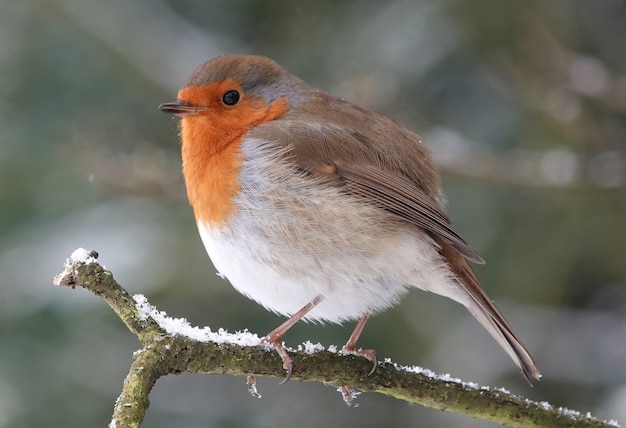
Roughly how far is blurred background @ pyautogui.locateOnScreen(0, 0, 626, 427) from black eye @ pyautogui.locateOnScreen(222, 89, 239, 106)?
1072 millimetres

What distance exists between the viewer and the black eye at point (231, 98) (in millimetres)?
3400

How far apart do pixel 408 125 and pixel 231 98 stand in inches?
52.1

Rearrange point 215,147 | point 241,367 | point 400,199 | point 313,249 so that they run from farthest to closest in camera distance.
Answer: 1. point 215,147
2. point 400,199
3. point 313,249
4. point 241,367

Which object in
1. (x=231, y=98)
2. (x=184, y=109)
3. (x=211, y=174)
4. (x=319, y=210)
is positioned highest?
(x=231, y=98)

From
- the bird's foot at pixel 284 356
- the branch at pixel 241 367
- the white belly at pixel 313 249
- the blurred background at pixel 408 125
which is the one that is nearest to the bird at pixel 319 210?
the white belly at pixel 313 249

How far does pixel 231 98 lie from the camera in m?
3.41

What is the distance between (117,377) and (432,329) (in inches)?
69.7

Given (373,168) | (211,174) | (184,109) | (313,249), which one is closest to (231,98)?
(184,109)

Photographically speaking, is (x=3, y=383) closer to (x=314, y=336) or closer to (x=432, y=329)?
(x=314, y=336)

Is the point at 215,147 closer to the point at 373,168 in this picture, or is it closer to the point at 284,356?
the point at 373,168

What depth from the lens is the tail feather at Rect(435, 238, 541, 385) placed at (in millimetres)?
3053

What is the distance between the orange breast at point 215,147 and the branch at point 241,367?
0.72 m

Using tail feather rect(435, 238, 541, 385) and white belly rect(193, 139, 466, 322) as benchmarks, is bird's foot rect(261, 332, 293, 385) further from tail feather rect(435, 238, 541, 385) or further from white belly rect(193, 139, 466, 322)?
tail feather rect(435, 238, 541, 385)

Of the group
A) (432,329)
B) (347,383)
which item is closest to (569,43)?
(432,329)
